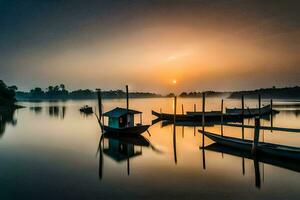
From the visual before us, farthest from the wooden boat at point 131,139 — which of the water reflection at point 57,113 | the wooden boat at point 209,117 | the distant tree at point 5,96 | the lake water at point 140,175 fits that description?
the distant tree at point 5,96

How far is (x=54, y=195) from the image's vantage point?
12.3 meters

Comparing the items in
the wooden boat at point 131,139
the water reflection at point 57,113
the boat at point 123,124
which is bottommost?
the wooden boat at point 131,139

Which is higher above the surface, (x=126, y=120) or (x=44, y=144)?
(x=126, y=120)

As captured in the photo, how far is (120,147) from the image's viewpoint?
79.5 ft

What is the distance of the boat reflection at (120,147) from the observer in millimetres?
20209

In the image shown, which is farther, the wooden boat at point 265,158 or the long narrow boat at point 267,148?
the long narrow boat at point 267,148

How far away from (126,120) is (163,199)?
54.8ft

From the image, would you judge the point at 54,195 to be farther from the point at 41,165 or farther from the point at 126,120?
the point at 126,120

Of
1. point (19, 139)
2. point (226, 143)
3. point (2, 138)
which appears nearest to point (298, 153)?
point (226, 143)

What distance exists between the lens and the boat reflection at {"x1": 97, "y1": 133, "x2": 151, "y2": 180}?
2021cm

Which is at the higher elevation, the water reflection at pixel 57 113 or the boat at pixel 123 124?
the boat at pixel 123 124

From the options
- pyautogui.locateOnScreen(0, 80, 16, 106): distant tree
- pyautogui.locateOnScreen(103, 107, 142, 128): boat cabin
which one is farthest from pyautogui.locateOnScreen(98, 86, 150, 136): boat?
pyautogui.locateOnScreen(0, 80, 16, 106): distant tree

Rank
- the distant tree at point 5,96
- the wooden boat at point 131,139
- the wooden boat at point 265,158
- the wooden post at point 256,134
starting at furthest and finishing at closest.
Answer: the distant tree at point 5,96 < the wooden boat at point 131,139 < the wooden post at point 256,134 < the wooden boat at point 265,158

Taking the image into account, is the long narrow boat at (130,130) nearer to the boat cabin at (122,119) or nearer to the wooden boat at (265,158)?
the boat cabin at (122,119)
